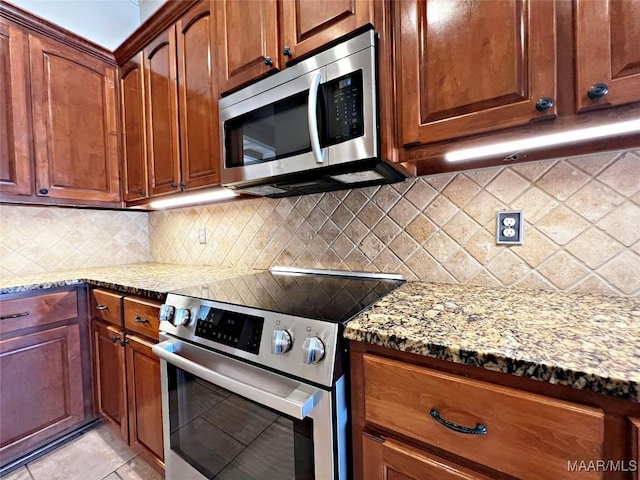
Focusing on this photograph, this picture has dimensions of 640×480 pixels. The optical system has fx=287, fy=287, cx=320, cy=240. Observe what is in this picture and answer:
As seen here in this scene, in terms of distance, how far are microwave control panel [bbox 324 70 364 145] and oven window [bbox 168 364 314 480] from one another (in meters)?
0.85

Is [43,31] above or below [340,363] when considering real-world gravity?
above

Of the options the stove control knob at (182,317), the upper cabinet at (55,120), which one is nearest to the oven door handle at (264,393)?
the stove control knob at (182,317)

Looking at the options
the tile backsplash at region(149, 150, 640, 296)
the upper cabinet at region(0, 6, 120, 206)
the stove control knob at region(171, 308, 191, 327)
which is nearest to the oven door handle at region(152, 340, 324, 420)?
the stove control knob at region(171, 308, 191, 327)

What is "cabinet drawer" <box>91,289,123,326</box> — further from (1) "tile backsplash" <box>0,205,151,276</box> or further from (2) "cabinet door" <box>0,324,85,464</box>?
(1) "tile backsplash" <box>0,205,151,276</box>

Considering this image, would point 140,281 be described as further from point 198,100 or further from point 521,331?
point 521,331

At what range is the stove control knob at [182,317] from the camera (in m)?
1.02

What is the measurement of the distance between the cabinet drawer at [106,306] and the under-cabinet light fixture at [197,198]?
2.05 feet

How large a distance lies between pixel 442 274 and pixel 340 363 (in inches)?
25.2

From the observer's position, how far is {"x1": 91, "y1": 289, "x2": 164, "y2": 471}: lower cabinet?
1.25 metres

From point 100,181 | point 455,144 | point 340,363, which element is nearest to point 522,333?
point 340,363

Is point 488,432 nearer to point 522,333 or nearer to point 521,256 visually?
point 522,333

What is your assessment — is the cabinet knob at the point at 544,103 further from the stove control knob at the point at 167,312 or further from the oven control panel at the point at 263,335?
the stove control knob at the point at 167,312

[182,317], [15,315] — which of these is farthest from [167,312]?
[15,315]

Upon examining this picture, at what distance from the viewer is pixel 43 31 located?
1.65m
